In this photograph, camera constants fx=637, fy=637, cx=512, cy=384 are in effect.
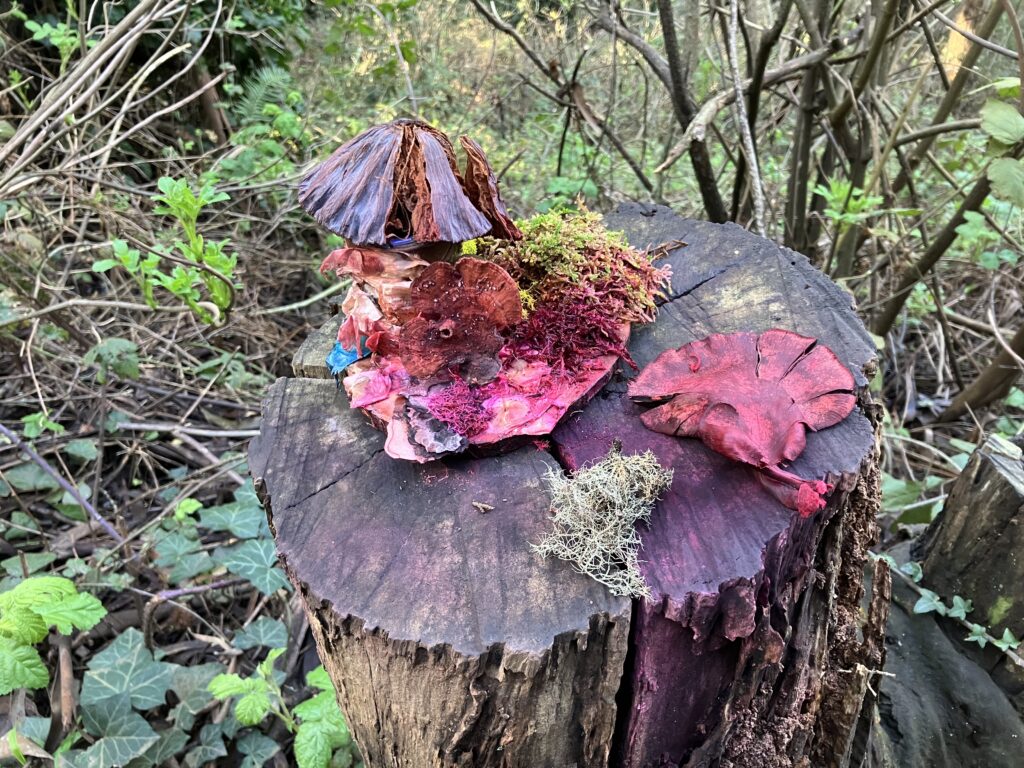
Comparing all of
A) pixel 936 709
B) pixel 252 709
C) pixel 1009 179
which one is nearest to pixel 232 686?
pixel 252 709

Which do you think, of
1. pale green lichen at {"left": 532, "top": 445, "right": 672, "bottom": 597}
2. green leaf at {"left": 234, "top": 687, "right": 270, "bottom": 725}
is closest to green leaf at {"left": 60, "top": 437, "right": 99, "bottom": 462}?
green leaf at {"left": 234, "top": 687, "right": 270, "bottom": 725}

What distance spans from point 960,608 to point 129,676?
8.86ft

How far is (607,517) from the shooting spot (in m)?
1.20

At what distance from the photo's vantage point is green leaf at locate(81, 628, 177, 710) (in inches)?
79.9

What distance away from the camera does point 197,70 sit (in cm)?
477

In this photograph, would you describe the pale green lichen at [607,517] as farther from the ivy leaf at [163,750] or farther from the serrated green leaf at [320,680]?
the ivy leaf at [163,750]

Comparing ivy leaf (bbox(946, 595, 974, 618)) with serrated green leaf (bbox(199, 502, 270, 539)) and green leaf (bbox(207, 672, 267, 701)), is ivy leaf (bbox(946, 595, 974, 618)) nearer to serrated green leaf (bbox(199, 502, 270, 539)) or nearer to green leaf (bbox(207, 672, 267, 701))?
green leaf (bbox(207, 672, 267, 701))

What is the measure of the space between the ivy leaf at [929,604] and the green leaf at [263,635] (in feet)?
7.18

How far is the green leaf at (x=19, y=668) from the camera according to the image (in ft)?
5.58

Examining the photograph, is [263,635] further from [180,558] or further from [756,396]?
[756,396]

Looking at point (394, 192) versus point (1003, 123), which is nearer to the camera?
point (394, 192)

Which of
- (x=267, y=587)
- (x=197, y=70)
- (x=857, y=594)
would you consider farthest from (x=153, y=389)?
(x=857, y=594)

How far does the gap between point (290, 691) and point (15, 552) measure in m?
1.36

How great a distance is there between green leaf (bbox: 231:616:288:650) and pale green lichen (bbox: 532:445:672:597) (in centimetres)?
150
